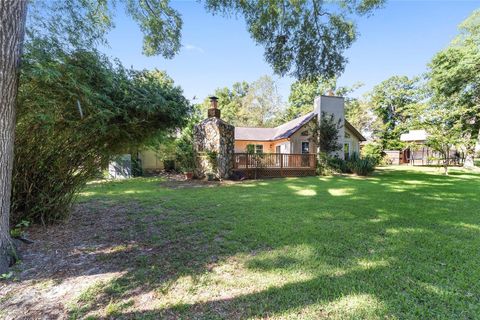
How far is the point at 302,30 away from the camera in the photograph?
629 cm

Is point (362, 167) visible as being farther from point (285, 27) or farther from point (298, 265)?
point (298, 265)

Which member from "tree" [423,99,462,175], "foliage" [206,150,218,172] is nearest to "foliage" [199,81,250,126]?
"foliage" [206,150,218,172]

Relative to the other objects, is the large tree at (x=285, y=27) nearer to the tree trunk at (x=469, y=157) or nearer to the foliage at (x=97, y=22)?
the foliage at (x=97, y=22)

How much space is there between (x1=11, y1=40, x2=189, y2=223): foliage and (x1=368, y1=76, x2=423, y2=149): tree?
86.2 feet

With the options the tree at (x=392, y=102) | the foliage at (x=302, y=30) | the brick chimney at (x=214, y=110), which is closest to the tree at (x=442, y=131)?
the foliage at (x=302, y=30)

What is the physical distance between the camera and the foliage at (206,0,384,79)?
5855mm

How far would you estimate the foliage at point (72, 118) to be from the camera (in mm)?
2496

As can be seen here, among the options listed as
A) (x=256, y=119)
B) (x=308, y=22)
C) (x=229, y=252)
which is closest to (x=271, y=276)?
(x=229, y=252)

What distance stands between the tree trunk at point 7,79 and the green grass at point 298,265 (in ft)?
4.49

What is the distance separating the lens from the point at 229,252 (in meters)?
3.00

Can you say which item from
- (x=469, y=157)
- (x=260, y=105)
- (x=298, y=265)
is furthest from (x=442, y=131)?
(x=260, y=105)

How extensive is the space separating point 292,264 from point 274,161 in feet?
31.8

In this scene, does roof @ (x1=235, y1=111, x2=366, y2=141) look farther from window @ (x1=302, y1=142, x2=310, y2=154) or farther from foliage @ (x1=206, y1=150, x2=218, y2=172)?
foliage @ (x1=206, y1=150, x2=218, y2=172)

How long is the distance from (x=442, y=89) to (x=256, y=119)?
19785 millimetres
